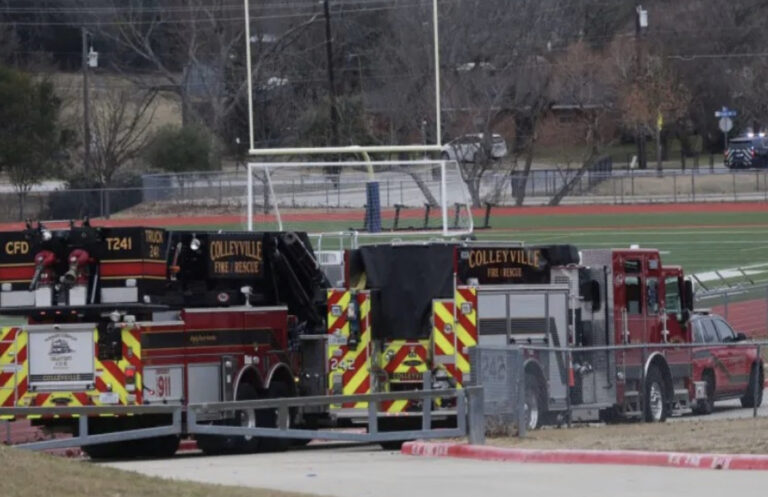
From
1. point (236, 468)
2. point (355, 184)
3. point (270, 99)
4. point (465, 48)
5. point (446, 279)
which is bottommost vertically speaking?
point (236, 468)

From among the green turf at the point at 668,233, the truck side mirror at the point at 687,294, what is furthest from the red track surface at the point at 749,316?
the truck side mirror at the point at 687,294

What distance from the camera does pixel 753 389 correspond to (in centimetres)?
2595

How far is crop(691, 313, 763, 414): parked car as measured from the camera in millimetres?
24656

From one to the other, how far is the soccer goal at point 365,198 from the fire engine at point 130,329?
3481 mm

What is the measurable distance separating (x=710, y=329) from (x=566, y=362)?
7.30m

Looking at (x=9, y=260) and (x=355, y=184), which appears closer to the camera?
(x=9, y=260)

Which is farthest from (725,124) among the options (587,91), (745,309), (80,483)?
(80,483)

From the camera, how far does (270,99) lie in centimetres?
4903

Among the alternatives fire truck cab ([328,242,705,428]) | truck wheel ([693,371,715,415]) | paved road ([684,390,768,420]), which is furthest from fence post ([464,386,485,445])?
truck wheel ([693,371,715,415])

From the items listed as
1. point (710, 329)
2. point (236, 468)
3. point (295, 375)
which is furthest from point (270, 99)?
point (236, 468)

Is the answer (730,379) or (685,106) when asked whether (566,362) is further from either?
(685,106)

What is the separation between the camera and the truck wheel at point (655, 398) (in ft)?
73.1

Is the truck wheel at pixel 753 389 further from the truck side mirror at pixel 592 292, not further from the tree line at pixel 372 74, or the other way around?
the tree line at pixel 372 74

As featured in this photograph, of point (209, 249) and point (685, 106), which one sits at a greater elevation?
point (685, 106)
